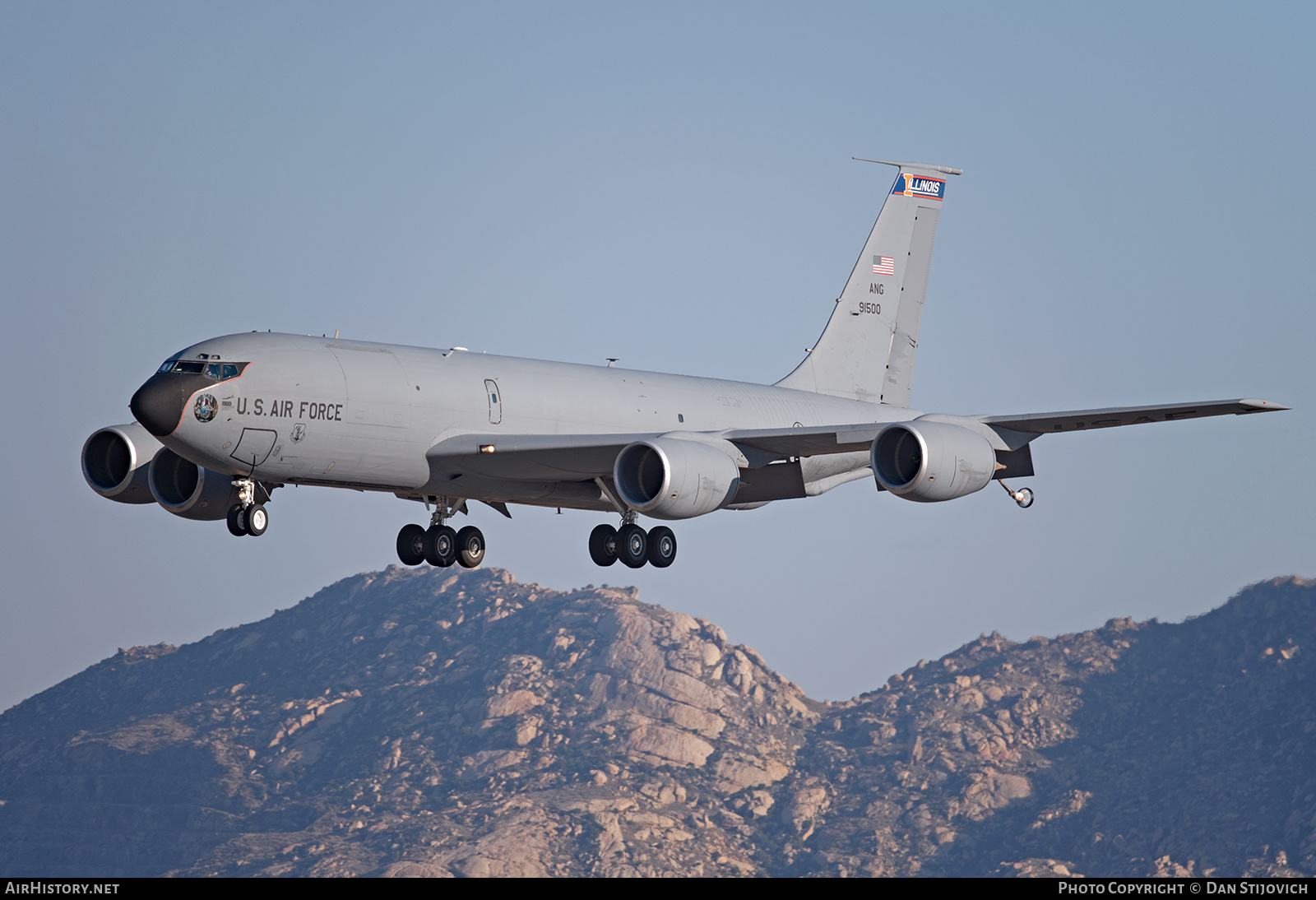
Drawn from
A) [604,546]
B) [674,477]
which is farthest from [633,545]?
[674,477]

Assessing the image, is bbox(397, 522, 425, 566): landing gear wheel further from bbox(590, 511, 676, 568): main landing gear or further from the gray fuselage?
bbox(590, 511, 676, 568): main landing gear

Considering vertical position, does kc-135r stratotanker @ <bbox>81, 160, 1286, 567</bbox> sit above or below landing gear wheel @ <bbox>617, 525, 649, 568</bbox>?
above

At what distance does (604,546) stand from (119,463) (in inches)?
511

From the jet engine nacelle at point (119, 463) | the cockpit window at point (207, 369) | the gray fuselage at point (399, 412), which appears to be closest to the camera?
the cockpit window at point (207, 369)

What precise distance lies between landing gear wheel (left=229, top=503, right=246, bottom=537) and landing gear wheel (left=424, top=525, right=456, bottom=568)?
22.0ft

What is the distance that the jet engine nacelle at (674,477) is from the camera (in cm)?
3794

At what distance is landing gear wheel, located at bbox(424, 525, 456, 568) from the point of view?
42.1 meters

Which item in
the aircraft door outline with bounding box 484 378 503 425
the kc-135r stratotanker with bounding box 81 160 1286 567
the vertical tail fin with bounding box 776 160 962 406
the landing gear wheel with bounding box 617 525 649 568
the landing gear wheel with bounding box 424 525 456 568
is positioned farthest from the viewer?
the vertical tail fin with bounding box 776 160 962 406

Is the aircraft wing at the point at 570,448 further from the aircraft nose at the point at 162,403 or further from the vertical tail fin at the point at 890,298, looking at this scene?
the vertical tail fin at the point at 890,298

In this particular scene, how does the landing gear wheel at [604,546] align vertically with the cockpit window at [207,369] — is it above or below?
below

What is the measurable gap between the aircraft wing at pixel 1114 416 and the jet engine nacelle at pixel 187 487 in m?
19.9

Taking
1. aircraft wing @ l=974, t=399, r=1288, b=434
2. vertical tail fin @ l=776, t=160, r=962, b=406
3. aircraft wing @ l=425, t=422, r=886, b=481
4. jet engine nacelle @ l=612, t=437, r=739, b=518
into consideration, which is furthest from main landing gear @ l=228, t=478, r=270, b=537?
vertical tail fin @ l=776, t=160, r=962, b=406

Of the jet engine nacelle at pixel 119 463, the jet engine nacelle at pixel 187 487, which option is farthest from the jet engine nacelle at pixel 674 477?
the jet engine nacelle at pixel 119 463
